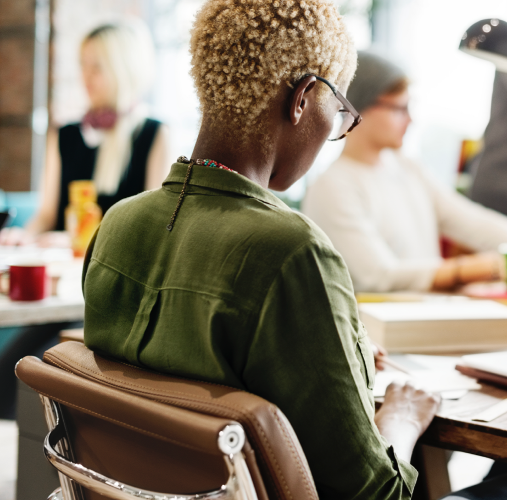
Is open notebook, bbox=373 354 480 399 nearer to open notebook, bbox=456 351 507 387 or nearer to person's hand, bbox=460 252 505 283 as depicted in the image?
open notebook, bbox=456 351 507 387

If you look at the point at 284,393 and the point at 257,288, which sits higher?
the point at 257,288

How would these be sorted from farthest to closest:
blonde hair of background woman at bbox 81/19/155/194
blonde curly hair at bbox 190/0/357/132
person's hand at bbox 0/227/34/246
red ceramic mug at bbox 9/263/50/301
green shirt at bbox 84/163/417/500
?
1. blonde hair of background woman at bbox 81/19/155/194
2. person's hand at bbox 0/227/34/246
3. red ceramic mug at bbox 9/263/50/301
4. blonde curly hair at bbox 190/0/357/132
5. green shirt at bbox 84/163/417/500

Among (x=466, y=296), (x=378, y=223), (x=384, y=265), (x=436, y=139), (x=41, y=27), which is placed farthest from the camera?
(x=41, y=27)

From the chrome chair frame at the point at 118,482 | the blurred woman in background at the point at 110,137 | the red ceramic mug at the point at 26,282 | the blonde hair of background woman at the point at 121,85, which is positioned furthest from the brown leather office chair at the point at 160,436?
the blonde hair of background woman at the point at 121,85

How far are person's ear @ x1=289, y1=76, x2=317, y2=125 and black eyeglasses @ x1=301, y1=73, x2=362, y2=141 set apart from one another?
0.01 meters

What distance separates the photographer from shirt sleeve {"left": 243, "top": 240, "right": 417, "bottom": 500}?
0.69 metres

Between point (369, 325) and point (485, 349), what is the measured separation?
246 mm

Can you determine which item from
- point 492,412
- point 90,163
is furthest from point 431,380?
point 90,163

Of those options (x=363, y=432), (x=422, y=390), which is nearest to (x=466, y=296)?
(x=422, y=390)

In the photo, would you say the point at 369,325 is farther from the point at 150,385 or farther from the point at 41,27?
the point at 41,27

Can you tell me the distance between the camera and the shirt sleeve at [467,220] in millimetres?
2434

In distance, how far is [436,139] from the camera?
422 centimetres

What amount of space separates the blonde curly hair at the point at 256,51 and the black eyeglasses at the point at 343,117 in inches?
0.8

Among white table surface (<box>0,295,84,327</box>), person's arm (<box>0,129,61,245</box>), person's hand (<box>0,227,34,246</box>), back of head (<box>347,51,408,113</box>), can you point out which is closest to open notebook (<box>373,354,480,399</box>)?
white table surface (<box>0,295,84,327</box>)
